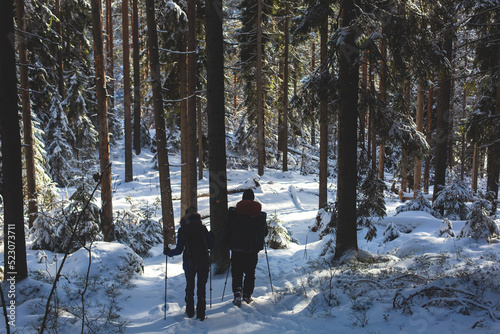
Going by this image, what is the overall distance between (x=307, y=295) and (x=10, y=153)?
5824 mm

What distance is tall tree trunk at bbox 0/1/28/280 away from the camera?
5090 mm

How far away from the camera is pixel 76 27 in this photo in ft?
72.5

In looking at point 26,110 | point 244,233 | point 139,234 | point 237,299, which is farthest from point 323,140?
point 26,110

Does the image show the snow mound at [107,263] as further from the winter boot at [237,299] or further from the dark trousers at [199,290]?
the winter boot at [237,299]

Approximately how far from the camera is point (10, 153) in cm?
521

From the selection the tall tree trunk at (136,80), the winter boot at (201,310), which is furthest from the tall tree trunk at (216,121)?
the tall tree trunk at (136,80)

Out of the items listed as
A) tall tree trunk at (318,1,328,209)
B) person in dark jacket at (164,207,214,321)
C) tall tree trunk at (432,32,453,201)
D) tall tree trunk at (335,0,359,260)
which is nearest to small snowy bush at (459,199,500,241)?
tall tree trunk at (335,0,359,260)

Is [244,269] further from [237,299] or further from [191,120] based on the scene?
[191,120]

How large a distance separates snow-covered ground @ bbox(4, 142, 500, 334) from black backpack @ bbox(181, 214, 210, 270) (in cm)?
69

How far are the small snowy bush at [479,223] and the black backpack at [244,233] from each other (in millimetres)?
6570

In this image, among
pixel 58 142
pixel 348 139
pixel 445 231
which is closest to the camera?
pixel 348 139

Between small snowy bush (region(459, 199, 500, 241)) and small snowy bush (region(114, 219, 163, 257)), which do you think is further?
small snowy bush (region(114, 219, 163, 257))

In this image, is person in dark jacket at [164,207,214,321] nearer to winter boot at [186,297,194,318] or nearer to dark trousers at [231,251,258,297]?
winter boot at [186,297,194,318]

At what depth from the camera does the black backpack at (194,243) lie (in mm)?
5219
